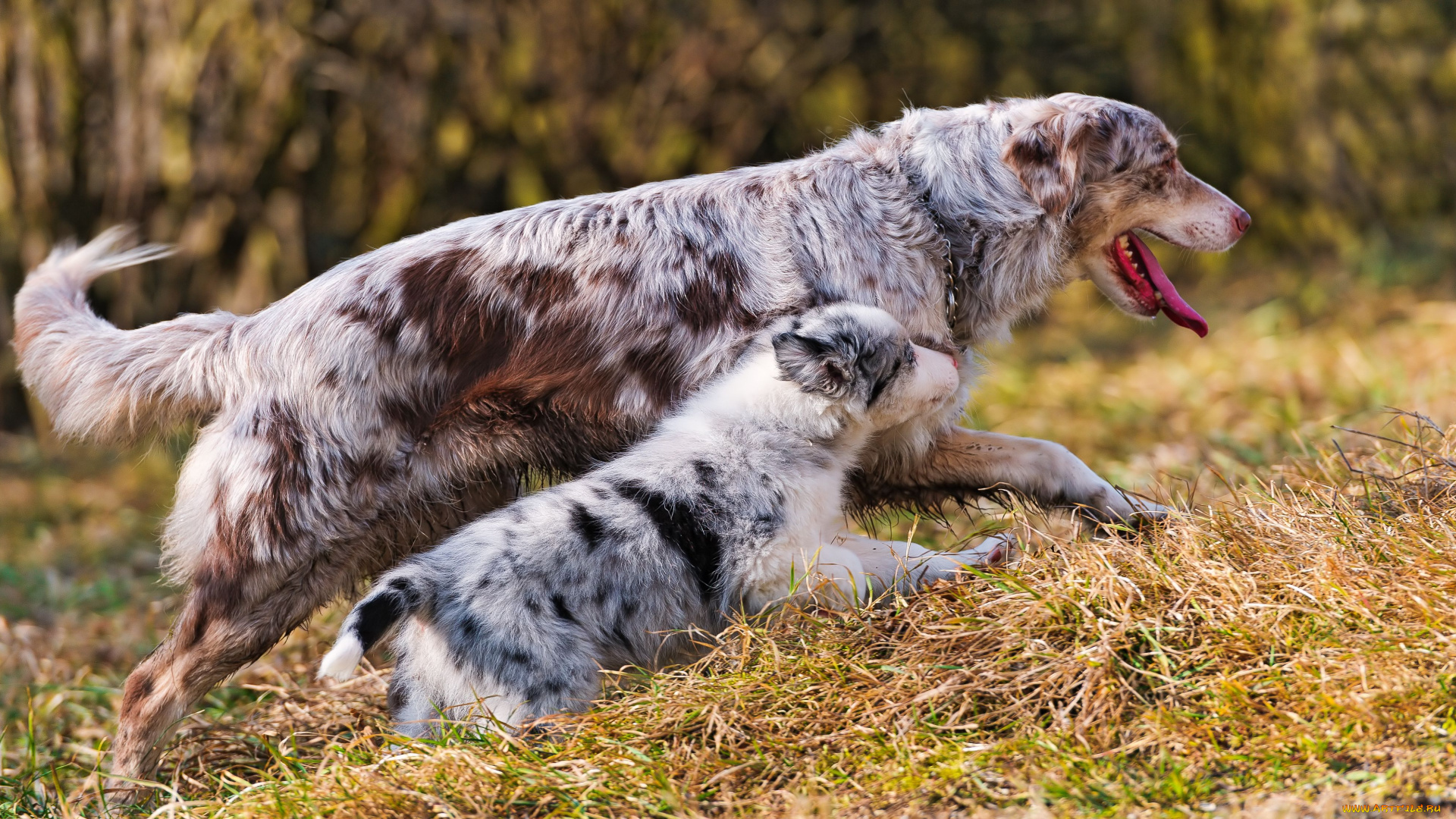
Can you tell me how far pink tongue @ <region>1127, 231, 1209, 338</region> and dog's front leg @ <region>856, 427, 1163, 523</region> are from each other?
0.61m

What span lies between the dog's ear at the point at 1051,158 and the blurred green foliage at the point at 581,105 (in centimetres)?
425

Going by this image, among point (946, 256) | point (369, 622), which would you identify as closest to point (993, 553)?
point (946, 256)

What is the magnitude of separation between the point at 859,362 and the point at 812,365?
122mm

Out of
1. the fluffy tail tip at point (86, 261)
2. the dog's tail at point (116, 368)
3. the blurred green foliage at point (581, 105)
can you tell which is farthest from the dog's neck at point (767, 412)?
the blurred green foliage at point (581, 105)

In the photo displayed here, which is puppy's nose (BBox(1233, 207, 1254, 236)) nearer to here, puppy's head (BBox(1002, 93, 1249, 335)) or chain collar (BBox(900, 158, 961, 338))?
puppy's head (BBox(1002, 93, 1249, 335))

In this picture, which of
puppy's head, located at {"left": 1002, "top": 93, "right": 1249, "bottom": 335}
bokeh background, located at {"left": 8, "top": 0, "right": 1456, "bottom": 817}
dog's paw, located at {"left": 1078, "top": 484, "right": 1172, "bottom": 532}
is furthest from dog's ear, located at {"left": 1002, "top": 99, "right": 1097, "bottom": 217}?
bokeh background, located at {"left": 8, "top": 0, "right": 1456, "bottom": 817}

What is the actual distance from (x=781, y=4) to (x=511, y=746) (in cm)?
702

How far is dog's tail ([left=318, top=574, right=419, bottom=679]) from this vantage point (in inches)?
102

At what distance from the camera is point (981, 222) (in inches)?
138

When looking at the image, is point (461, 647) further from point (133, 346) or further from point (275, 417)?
point (133, 346)

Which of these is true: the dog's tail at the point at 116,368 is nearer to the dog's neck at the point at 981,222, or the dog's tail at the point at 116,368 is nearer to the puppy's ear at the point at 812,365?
the puppy's ear at the point at 812,365

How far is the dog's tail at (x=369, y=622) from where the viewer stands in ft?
8.52

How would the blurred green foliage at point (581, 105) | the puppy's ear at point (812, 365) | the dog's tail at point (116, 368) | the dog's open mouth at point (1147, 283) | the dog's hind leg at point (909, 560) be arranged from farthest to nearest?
the blurred green foliage at point (581, 105) < the dog's open mouth at point (1147, 283) < the dog's tail at point (116, 368) < the dog's hind leg at point (909, 560) < the puppy's ear at point (812, 365)

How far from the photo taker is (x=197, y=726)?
140 inches
